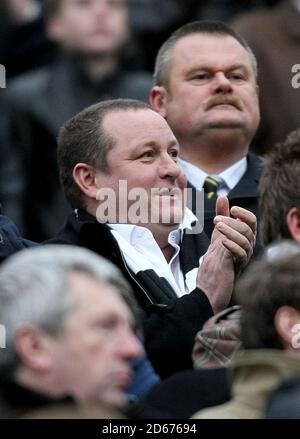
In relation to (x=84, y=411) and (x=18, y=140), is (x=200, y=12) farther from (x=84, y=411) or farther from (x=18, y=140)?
(x=84, y=411)

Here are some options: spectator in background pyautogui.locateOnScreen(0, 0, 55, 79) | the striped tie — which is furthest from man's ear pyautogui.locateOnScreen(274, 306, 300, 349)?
spectator in background pyautogui.locateOnScreen(0, 0, 55, 79)

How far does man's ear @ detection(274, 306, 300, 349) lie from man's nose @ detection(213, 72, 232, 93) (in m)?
2.65

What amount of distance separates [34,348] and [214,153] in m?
3.01

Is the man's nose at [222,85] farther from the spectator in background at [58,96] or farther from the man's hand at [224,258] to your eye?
the man's hand at [224,258]

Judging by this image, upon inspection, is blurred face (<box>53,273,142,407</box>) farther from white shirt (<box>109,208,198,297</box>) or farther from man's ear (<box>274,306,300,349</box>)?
white shirt (<box>109,208,198,297</box>)

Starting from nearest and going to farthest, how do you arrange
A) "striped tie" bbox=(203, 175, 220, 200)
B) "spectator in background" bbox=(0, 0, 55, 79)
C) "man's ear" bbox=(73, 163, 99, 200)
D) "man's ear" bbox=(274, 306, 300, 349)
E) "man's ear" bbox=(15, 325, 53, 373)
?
"man's ear" bbox=(15, 325, 53, 373) → "man's ear" bbox=(274, 306, 300, 349) → "man's ear" bbox=(73, 163, 99, 200) → "striped tie" bbox=(203, 175, 220, 200) → "spectator in background" bbox=(0, 0, 55, 79)

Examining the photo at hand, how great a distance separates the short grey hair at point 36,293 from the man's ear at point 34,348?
0.02m

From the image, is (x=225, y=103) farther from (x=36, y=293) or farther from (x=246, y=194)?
(x=36, y=293)

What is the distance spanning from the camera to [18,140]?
361 inches

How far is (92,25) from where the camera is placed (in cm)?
918

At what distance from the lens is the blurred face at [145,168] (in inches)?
281

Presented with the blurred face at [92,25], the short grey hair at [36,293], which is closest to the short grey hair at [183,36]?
the blurred face at [92,25]

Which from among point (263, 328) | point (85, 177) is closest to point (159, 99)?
point (85, 177)

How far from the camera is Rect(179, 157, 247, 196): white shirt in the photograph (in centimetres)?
793
